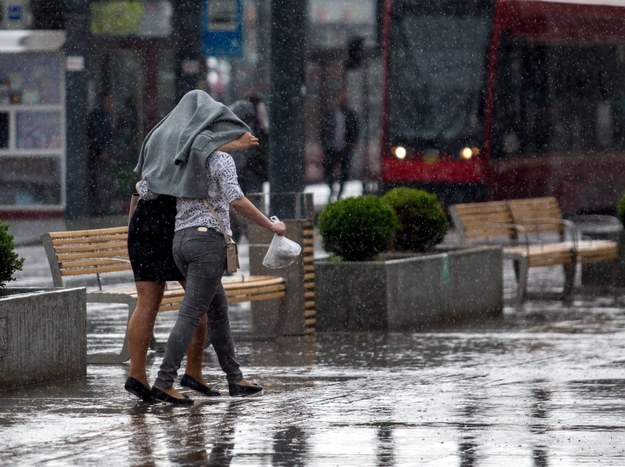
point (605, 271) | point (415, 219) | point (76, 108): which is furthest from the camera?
point (76, 108)

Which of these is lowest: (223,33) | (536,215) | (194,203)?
(536,215)

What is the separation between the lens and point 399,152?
26781 mm

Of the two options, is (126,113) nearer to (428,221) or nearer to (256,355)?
A: (428,221)

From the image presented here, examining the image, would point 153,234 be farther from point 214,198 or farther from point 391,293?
point 391,293

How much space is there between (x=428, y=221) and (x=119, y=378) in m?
4.48

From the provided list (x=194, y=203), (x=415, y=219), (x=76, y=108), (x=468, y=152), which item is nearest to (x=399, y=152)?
(x=468, y=152)

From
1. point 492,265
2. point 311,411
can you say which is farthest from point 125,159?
point 311,411

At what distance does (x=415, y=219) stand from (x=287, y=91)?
197 cm

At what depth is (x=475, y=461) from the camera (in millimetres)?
7574

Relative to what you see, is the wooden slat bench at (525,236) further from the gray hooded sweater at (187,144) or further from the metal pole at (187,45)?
the metal pole at (187,45)

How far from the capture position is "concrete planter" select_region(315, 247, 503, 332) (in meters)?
13.4

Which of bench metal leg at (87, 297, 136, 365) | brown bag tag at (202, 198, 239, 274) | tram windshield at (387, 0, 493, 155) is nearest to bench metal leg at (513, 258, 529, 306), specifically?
bench metal leg at (87, 297, 136, 365)

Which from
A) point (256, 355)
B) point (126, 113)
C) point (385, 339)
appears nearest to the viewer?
point (256, 355)

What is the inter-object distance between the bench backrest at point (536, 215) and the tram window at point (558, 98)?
8386 millimetres
